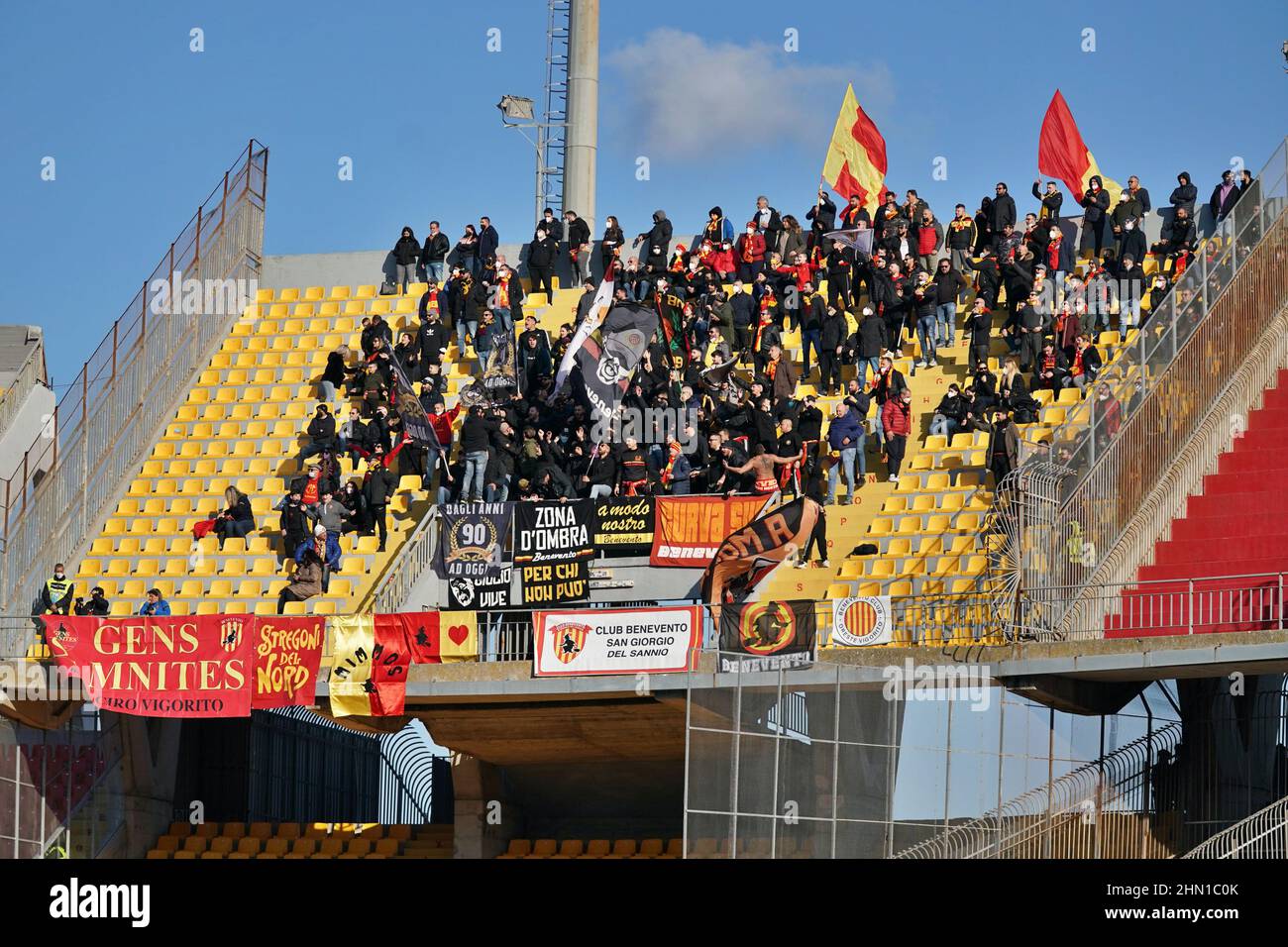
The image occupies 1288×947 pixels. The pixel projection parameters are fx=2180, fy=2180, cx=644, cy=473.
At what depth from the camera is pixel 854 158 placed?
37.9m

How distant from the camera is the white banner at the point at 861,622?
2495cm

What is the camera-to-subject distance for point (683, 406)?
99.3ft

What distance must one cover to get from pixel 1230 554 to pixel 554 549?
8.52 meters

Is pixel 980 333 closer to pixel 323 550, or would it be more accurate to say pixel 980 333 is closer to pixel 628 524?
pixel 628 524

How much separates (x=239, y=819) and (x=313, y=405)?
703 centimetres

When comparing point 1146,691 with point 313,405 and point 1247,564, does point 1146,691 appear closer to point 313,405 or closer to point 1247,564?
point 1247,564

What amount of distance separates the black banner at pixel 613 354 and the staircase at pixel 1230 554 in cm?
792

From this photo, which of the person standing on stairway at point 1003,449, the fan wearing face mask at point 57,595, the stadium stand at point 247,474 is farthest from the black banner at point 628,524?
the fan wearing face mask at point 57,595

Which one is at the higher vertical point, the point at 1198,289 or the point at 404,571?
the point at 1198,289

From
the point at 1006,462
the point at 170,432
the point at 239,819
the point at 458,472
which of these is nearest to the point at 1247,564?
the point at 1006,462

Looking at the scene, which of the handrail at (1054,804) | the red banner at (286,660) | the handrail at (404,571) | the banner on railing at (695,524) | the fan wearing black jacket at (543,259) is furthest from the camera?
the fan wearing black jacket at (543,259)

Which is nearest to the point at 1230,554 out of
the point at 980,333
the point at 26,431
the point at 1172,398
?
the point at 1172,398

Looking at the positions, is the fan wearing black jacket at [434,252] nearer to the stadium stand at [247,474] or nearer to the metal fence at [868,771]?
the stadium stand at [247,474]
